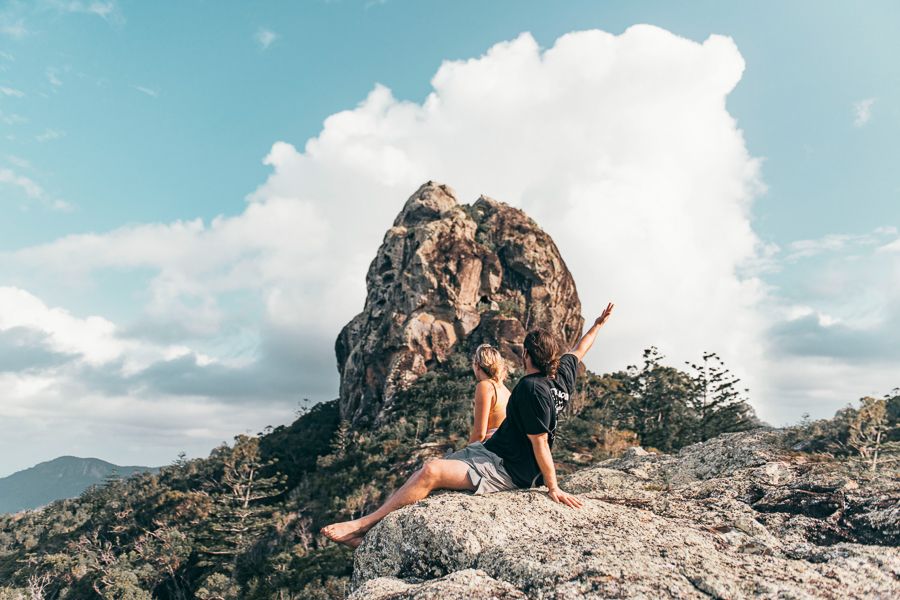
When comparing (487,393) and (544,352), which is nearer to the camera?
(544,352)

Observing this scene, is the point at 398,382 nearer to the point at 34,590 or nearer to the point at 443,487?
the point at 34,590

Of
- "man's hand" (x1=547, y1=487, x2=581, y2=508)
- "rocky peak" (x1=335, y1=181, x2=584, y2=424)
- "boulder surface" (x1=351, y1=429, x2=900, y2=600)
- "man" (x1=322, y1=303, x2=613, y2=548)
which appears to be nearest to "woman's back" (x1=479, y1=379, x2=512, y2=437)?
"man" (x1=322, y1=303, x2=613, y2=548)

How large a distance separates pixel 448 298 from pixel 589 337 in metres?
60.7

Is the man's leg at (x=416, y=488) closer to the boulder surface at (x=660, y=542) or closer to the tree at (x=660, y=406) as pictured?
the boulder surface at (x=660, y=542)

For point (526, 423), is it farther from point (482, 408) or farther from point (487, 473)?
point (482, 408)

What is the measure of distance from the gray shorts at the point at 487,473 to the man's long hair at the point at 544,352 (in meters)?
0.94

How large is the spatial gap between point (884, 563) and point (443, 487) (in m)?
3.24

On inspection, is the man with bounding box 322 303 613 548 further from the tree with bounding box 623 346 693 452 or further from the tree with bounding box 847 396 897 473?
the tree with bounding box 623 346 693 452

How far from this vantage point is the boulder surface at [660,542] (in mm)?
3109

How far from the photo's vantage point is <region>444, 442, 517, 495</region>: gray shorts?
16.2 feet

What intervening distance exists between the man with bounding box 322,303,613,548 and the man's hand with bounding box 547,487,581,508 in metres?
0.04

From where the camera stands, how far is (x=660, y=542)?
143 inches

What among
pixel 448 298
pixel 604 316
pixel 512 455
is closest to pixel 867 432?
pixel 604 316

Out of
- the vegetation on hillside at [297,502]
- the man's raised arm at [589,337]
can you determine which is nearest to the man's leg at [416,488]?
the man's raised arm at [589,337]
